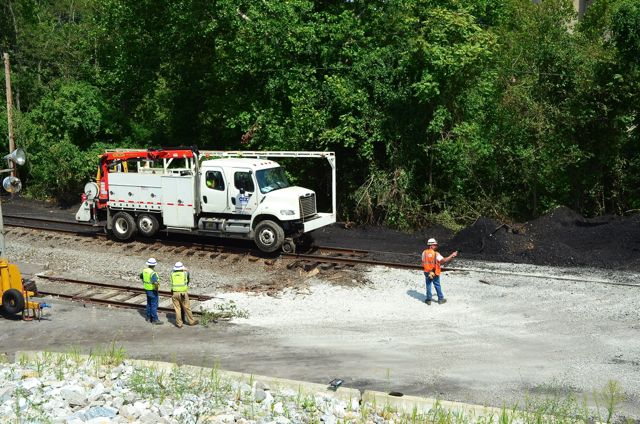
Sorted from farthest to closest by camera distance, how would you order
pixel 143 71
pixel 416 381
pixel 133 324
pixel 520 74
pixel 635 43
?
pixel 143 71 < pixel 520 74 < pixel 635 43 < pixel 133 324 < pixel 416 381

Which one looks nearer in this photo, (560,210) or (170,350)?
(170,350)

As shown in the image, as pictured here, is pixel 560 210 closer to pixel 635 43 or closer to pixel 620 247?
pixel 620 247

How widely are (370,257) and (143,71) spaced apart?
52.0 feet

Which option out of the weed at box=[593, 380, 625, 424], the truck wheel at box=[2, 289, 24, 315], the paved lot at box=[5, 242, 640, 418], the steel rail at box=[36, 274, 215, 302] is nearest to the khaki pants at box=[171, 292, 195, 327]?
the paved lot at box=[5, 242, 640, 418]

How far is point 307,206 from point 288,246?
4.30 feet

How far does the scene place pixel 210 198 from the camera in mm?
21688

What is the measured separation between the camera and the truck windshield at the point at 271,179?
69.5 feet

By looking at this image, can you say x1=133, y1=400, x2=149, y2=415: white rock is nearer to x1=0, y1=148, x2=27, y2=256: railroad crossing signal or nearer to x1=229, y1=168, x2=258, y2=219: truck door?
x1=0, y1=148, x2=27, y2=256: railroad crossing signal

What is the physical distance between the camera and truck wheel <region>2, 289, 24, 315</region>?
16.0 m

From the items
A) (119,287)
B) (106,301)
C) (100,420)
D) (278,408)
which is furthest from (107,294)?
(278,408)

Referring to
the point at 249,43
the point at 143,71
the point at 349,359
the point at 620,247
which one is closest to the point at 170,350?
the point at 349,359

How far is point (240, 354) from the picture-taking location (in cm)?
1386

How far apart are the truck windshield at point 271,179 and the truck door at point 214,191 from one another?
1.06m

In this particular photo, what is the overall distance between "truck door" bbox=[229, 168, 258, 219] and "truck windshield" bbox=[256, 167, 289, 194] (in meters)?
0.26
